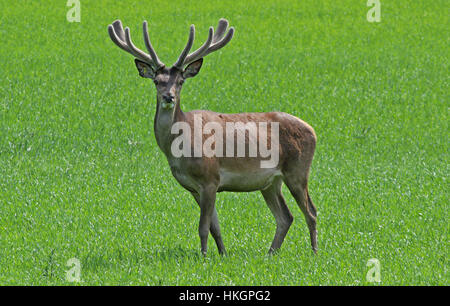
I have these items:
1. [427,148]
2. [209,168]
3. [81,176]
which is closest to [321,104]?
[427,148]

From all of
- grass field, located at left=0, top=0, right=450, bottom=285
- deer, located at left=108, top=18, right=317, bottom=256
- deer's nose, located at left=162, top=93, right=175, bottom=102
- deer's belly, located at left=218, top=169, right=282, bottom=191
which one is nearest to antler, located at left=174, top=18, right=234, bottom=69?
deer, located at left=108, top=18, right=317, bottom=256

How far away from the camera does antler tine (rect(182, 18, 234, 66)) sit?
9805 mm

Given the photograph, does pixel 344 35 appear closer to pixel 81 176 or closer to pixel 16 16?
pixel 16 16

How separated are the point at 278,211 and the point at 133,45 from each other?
2.55 meters

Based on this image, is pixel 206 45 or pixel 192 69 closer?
pixel 192 69

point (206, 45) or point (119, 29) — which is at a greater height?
point (119, 29)

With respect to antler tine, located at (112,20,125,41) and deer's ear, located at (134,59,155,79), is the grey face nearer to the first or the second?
deer's ear, located at (134,59,155,79)

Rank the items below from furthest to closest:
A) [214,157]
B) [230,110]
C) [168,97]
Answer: [230,110]
[214,157]
[168,97]

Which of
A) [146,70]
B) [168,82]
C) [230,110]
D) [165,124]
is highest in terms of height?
[146,70]

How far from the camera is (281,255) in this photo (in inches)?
392

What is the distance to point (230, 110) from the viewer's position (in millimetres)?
21094

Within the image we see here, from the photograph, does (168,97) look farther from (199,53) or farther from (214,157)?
(199,53)

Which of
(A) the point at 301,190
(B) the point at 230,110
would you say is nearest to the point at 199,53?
(A) the point at 301,190

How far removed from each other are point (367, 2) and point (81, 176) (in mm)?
21340
